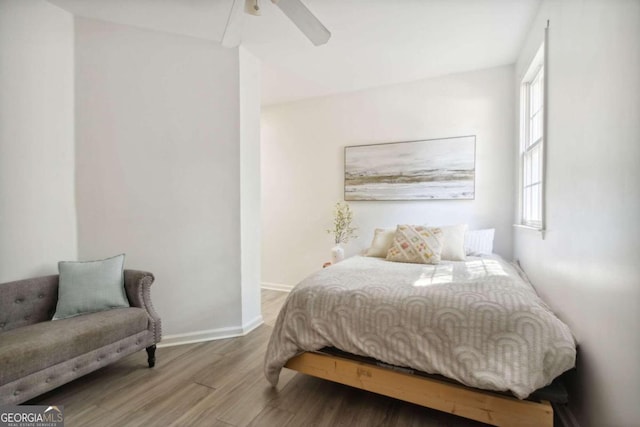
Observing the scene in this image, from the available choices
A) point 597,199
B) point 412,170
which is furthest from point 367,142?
point 597,199

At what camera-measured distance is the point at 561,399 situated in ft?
4.27

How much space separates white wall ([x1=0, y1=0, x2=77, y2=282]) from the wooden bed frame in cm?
204

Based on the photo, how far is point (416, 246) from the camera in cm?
262

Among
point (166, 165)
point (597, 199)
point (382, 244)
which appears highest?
point (166, 165)

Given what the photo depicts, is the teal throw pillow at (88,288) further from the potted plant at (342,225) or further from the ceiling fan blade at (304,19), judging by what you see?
the potted plant at (342,225)

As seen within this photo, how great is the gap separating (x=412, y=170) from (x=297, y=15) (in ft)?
7.30

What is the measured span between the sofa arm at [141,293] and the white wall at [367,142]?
2062 mm

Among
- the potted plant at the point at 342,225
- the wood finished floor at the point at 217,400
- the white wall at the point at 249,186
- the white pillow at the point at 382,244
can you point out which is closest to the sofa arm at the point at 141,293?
the wood finished floor at the point at 217,400

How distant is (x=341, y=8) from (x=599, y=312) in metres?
2.35

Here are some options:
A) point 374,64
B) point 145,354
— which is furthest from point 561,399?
point 374,64

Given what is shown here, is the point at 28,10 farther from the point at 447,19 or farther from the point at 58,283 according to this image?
the point at 447,19

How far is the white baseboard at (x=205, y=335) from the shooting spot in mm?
2514

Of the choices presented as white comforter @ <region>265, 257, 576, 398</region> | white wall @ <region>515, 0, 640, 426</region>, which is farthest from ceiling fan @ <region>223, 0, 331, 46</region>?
white comforter @ <region>265, 257, 576, 398</region>

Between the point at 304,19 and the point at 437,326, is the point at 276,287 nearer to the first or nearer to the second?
the point at 437,326
